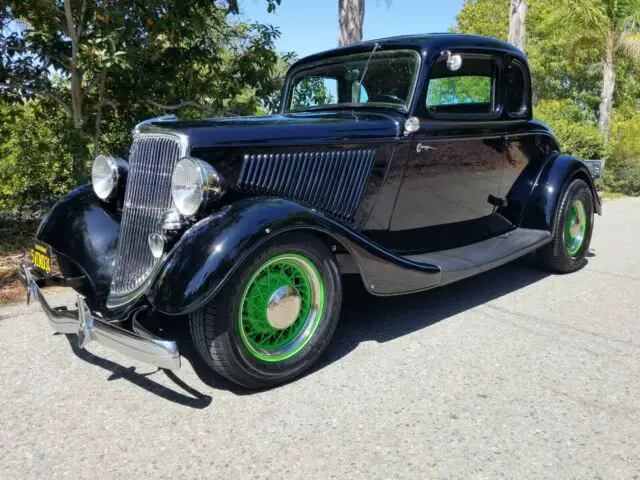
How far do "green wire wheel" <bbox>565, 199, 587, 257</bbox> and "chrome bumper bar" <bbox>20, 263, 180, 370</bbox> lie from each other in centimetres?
390

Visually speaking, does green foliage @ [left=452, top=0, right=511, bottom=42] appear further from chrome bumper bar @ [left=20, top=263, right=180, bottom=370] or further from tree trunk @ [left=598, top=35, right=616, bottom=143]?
chrome bumper bar @ [left=20, top=263, right=180, bottom=370]

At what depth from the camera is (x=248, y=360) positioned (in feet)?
8.80

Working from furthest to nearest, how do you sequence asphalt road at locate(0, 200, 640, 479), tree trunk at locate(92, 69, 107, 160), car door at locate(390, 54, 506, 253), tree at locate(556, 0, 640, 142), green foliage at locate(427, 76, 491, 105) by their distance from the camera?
tree at locate(556, 0, 640, 142) < tree trunk at locate(92, 69, 107, 160) < green foliage at locate(427, 76, 491, 105) < car door at locate(390, 54, 506, 253) < asphalt road at locate(0, 200, 640, 479)

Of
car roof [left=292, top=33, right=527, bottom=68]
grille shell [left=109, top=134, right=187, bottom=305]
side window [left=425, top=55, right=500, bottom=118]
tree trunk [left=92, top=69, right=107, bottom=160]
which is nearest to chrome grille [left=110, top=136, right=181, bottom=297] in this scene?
grille shell [left=109, top=134, right=187, bottom=305]

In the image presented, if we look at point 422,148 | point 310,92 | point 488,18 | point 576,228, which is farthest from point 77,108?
point 488,18

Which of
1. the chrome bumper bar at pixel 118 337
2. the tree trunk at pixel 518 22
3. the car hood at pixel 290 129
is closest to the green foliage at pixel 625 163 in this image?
the tree trunk at pixel 518 22

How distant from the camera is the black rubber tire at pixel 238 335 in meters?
2.59

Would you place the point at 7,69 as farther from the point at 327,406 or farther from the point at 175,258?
the point at 327,406

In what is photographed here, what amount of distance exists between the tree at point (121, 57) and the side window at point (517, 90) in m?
2.75

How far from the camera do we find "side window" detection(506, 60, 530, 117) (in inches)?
178

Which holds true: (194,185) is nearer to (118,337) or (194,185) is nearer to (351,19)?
(118,337)

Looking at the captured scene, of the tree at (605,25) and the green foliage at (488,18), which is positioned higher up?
the green foliage at (488,18)

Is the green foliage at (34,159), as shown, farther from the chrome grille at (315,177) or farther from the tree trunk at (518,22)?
the tree trunk at (518,22)

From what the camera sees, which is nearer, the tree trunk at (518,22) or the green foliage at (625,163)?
the tree trunk at (518,22)
